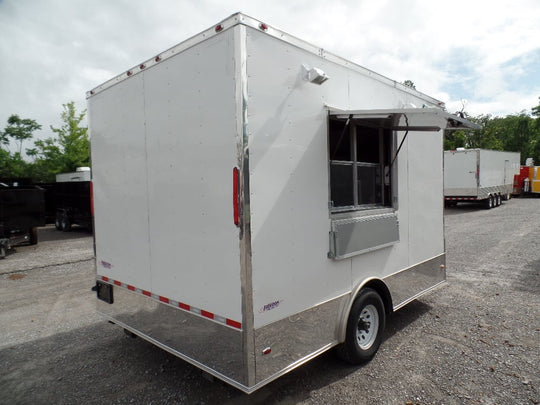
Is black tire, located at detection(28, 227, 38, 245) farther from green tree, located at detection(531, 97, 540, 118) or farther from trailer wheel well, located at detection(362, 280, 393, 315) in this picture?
green tree, located at detection(531, 97, 540, 118)

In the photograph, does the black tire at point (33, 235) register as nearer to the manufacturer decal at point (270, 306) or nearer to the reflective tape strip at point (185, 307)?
the reflective tape strip at point (185, 307)

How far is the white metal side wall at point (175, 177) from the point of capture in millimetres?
2510

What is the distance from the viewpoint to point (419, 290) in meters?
4.53

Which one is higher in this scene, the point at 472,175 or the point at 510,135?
the point at 510,135

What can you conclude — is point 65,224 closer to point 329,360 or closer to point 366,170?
point 329,360

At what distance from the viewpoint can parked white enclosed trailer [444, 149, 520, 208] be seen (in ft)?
55.7

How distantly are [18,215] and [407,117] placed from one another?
11182 millimetres

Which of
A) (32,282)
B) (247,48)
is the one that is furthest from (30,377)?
(32,282)

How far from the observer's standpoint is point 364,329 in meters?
3.58

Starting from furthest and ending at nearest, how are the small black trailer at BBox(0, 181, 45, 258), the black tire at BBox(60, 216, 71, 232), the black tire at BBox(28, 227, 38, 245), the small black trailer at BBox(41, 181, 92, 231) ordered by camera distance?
1. the black tire at BBox(60, 216, 71, 232)
2. the small black trailer at BBox(41, 181, 92, 231)
3. the black tire at BBox(28, 227, 38, 245)
4. the small black trailer at BBox(0, 181, 45, 258)

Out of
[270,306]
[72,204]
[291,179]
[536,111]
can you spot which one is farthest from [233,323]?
[536,111]

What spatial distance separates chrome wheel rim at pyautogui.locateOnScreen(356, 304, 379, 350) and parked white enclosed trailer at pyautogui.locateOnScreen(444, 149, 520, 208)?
16.1 metres

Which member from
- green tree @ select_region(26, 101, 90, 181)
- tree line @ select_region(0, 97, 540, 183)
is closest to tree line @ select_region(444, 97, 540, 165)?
tree line @ select_region(0, 97, 540, 183)

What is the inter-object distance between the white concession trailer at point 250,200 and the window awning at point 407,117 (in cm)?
2
